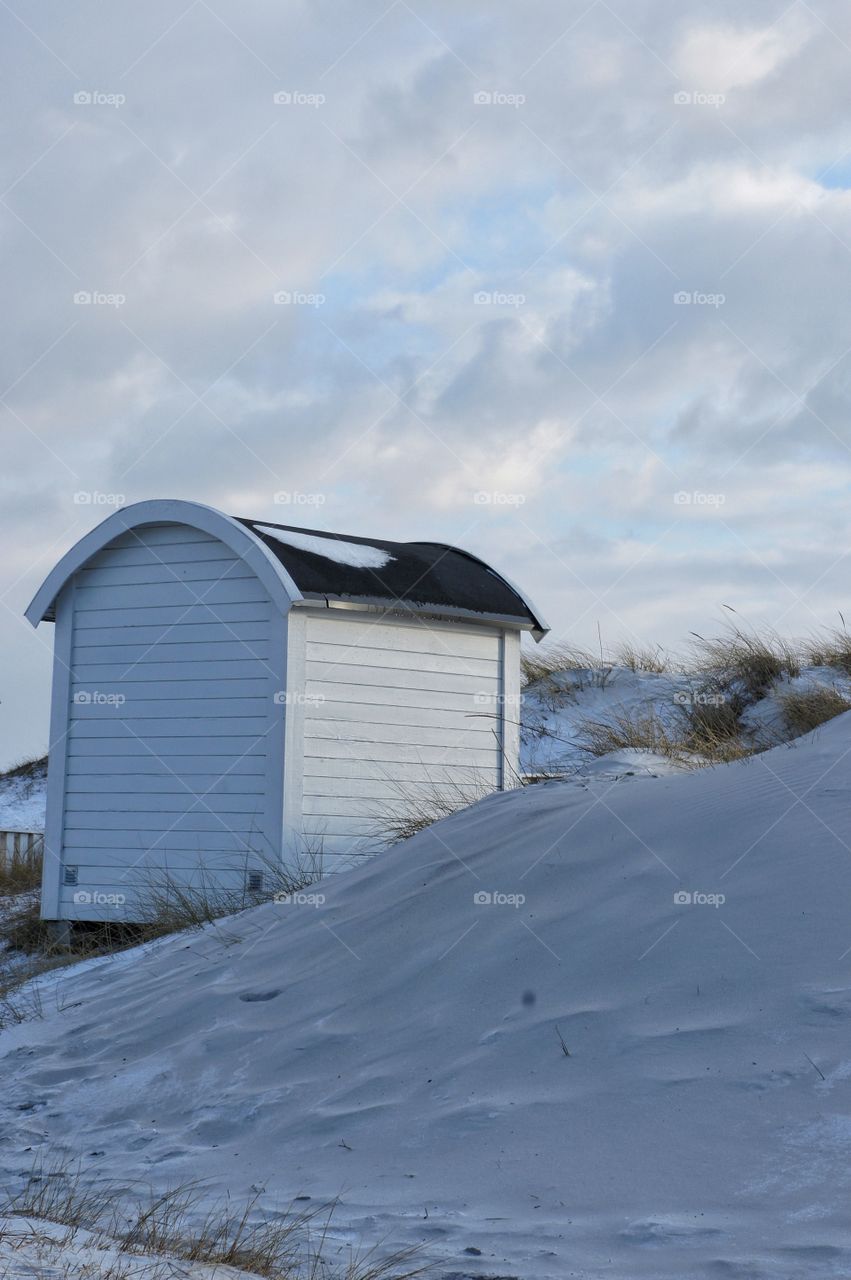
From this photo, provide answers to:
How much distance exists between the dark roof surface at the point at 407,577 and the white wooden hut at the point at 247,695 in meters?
0.03

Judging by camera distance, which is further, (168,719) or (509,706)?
→ (509,706)

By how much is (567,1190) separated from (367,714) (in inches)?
290

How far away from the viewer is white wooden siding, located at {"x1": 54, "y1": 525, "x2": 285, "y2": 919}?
10.6 m

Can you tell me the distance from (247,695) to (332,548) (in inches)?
66.5

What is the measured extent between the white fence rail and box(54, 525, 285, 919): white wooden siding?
5326 millimetres

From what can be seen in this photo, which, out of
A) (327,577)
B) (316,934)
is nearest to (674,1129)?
(316,934)

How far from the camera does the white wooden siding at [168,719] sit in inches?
419

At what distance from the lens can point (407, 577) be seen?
11625 mm

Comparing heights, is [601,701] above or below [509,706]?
above

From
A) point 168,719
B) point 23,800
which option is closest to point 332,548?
point 168,719

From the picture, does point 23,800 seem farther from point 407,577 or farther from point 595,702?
point 407,577

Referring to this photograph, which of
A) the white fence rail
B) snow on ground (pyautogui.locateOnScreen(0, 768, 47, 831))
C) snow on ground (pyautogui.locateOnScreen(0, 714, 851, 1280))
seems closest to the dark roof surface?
snow on ground (pyautogui.locateOnScreen(0, 714, 851, 1280))

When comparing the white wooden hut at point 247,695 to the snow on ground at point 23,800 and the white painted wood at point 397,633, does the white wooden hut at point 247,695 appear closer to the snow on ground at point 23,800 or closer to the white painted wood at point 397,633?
the white painted wood at point 397,633

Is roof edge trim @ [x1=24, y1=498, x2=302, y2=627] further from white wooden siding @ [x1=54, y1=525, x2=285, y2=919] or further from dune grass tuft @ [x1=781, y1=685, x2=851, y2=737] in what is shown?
dune grass tuft @ [x1=781, y1=685, x2=851, y2=737]
